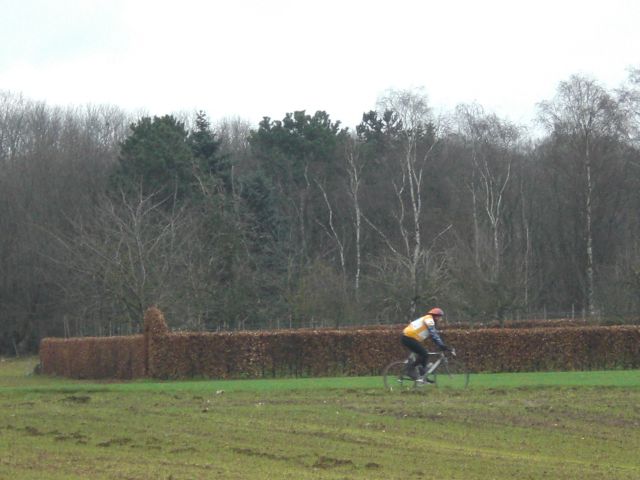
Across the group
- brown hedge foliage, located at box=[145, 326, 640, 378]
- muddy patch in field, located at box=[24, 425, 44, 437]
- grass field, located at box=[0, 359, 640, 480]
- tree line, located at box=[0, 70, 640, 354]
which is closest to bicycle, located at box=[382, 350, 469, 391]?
grass field, located at box=[0, 359, 640, 480]

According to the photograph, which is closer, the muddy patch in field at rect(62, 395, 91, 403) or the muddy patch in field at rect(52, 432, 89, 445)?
the muddy patch in field at rect(52, 432, 89, 445)

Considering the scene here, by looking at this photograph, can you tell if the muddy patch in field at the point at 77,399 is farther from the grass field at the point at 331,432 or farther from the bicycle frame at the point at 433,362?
the bicycle frame at the point at 433,362

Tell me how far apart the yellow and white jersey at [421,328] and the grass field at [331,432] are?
133 centimetres

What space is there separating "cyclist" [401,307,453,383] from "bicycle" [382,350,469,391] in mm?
Answer: 74

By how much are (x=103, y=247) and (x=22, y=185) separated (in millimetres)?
29509

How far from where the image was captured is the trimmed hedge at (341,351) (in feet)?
114

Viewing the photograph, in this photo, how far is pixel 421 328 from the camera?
24547 millimetres

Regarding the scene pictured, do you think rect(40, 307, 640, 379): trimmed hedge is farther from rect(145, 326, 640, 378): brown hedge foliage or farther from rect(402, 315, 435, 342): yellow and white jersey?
rect(402, 315, 435, 342): yellow and white jersey

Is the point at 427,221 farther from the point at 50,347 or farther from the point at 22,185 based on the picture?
the point at 50,347

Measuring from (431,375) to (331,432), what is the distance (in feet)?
23.3

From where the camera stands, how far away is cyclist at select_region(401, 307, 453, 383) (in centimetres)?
2442

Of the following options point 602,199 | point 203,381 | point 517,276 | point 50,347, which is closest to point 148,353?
point 203,381

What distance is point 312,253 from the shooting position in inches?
3201

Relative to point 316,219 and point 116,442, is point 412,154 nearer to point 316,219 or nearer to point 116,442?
point 316,219
